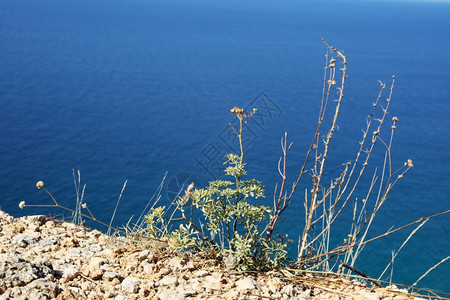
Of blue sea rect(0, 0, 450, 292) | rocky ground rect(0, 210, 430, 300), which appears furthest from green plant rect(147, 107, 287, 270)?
blue sea rect(0, 0, 450, 292)

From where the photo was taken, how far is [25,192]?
Answer: 1216 cm

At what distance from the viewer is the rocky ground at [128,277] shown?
87.0 inches

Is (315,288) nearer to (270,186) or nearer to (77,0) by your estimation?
(270,186)

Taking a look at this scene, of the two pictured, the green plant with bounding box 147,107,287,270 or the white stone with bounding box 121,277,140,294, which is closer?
the white stone with bounding box 121,277,140,294

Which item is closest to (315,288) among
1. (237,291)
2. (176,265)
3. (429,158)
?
(237,291)

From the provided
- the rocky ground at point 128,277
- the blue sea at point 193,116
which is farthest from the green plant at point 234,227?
the blue sea at point 193,116

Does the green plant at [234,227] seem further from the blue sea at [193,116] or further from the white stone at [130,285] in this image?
the blue sea at [193,116]

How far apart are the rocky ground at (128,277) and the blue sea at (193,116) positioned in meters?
3.05

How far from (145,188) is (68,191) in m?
1.84

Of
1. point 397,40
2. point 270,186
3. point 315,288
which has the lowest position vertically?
point 270,186

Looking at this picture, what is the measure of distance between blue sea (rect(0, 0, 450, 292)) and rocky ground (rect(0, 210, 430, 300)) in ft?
9.99

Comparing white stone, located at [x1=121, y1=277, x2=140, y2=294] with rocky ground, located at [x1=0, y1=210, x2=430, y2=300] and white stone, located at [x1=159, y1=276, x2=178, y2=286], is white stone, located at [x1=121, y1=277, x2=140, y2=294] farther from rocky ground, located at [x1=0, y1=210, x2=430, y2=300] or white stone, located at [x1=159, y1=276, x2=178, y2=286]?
white stone, located at [x1=159, y1=276, x2=178, y2=286]

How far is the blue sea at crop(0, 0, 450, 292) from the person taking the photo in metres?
11.7

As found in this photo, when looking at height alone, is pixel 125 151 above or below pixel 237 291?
below
